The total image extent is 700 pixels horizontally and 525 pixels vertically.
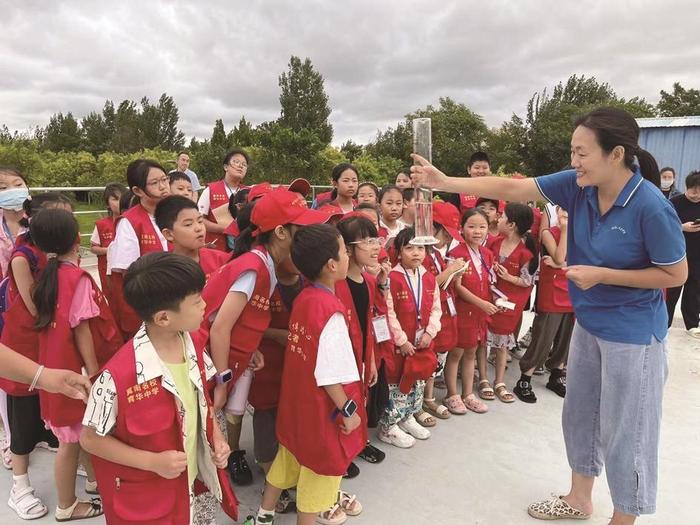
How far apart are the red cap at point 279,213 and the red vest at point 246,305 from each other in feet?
0.46

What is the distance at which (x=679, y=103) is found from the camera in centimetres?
3297

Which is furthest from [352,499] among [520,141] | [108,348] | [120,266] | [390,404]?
[520,141]

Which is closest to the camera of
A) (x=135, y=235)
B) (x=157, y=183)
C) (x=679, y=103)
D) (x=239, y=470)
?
(x=239, y=470)

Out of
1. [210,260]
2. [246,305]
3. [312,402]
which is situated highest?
[210,260]

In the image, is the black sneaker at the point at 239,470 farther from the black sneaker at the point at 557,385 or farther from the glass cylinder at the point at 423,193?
the black sneaker at the point at 557,385

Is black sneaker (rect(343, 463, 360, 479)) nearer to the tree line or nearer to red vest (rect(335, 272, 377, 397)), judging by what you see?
red vest (rect(335, 272, 377, 397))

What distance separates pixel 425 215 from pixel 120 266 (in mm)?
1823

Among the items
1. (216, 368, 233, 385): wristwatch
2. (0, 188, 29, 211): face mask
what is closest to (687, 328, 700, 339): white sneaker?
(216, 368, 233, 385): wristwatch

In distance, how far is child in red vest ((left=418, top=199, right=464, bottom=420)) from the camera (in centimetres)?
321

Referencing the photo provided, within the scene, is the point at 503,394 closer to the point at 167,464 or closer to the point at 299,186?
the point at 299,186

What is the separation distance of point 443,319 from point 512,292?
80cm

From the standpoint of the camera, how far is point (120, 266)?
271 cm

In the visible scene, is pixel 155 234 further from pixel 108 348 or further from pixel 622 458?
pixel 622 458

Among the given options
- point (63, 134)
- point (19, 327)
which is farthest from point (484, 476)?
point (63, 134)
